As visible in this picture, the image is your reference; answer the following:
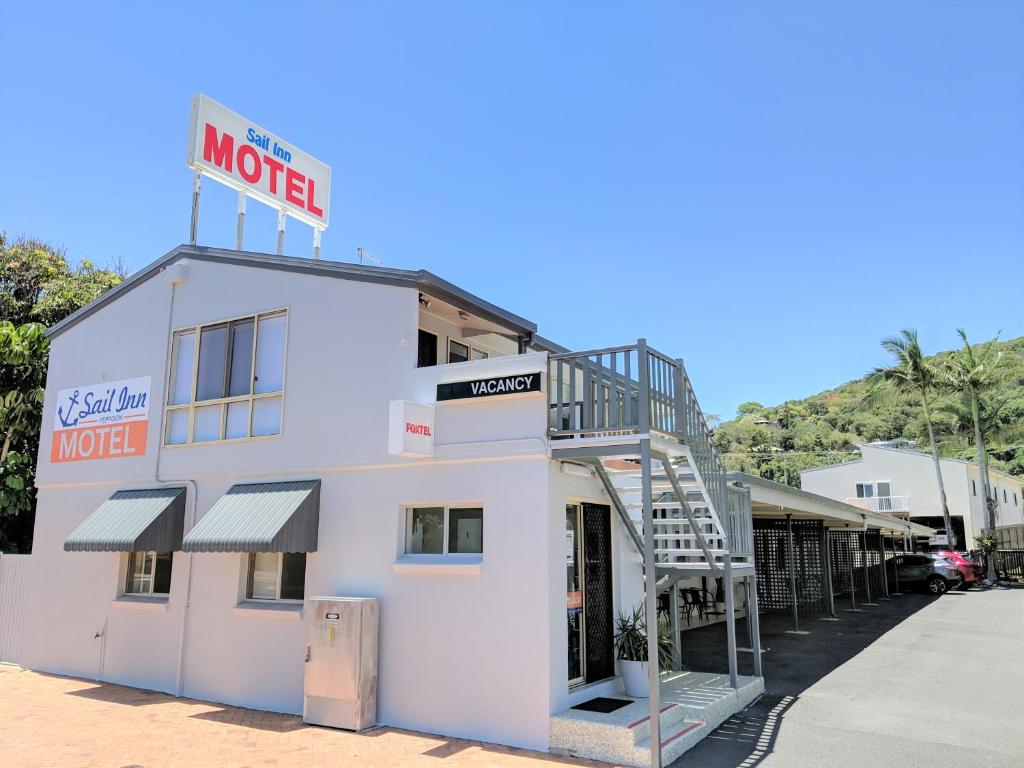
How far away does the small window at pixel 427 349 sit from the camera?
10.4m

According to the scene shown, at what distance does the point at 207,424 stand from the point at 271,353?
1.53 m

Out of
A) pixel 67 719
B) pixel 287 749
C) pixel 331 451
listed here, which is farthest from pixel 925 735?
pixel 67 719

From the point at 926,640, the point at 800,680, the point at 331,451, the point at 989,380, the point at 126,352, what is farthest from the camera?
the point at 989,380

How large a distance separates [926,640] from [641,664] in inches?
375

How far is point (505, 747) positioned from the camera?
24.4 ft

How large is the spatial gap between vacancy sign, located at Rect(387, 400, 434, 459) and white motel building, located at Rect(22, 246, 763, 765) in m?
0.03

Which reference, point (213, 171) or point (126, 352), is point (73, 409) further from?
point (213, 171)

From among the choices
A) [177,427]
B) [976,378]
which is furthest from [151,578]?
[976,378]

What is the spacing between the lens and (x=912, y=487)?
3931cm

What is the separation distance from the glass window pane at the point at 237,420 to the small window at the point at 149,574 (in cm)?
210

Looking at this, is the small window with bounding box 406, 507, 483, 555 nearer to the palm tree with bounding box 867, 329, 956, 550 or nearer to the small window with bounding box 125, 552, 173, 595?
the small window with bounding box 125, 552, 173, 595

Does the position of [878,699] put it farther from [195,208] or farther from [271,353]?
[195,208]

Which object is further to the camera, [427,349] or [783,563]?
[783,563]

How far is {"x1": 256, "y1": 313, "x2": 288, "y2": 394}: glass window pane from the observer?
399 inches
